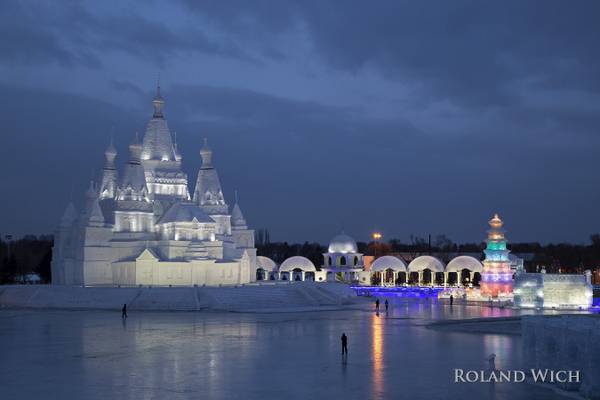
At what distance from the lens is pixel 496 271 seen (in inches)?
2050

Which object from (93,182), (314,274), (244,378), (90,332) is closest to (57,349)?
(90,332)

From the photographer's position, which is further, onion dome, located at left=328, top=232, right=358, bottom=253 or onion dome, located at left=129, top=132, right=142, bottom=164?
onion dome, located at left=328, top=232, right=358, bottom=253

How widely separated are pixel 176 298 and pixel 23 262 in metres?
46.3

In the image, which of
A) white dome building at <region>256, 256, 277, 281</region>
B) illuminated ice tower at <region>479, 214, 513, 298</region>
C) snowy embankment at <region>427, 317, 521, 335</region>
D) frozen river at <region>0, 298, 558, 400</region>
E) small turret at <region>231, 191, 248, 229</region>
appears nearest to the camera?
frozen river at <region>0, 298, 558, 400</region>

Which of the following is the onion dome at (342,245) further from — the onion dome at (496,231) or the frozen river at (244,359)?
the frozen river at (244,359)

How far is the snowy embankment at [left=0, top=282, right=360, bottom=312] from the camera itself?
44.4 m

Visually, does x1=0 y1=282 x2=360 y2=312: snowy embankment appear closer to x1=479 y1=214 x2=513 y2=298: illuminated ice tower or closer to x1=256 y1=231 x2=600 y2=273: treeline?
x1=479 y1=214 x2=513 y2=298: illuminated ice tower

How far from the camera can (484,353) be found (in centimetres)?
2403

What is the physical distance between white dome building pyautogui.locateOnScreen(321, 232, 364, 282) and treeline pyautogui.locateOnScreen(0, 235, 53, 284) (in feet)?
96.8

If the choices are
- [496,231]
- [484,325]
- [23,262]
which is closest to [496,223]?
[496,231]

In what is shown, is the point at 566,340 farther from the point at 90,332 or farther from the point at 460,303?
the point at 460,303

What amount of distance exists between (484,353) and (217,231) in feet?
124

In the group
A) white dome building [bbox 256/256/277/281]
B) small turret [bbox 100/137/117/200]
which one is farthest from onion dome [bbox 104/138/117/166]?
white dome building [bbox 256/256/277/281]

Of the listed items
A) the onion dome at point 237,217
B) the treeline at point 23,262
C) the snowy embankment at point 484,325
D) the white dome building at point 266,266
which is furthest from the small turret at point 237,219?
the snowy embankment at point 484,325
